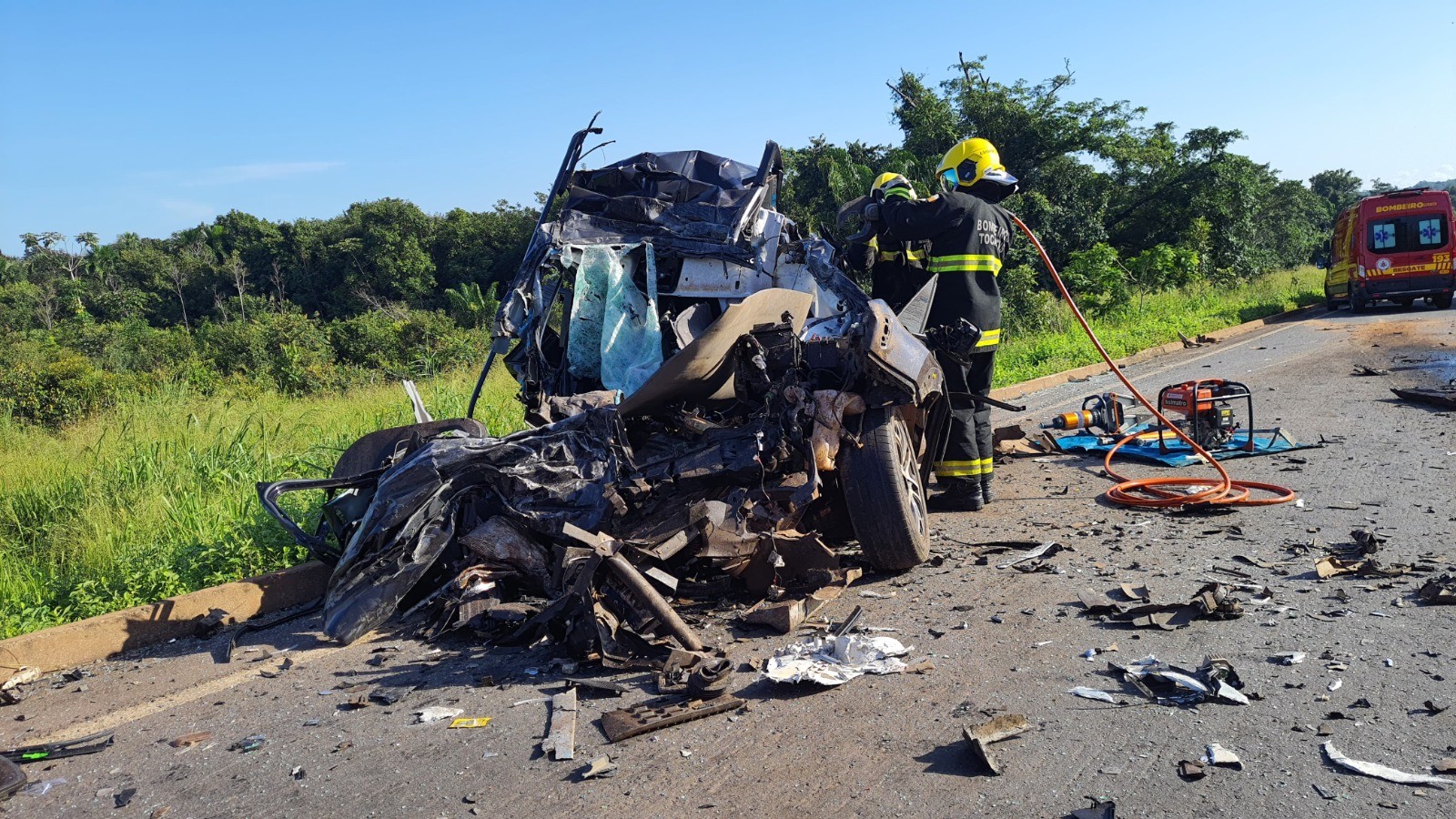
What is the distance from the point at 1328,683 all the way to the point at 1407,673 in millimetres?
293

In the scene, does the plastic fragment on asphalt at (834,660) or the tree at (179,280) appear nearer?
the plastic fragment on asphalt at (834,660)

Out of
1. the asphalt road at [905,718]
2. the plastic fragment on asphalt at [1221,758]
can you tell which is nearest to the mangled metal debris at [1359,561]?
the asphalt road at [905,718]

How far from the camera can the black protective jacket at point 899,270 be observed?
20.4 feet

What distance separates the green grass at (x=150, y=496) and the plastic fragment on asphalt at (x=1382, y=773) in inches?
199

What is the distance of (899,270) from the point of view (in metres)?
6.34

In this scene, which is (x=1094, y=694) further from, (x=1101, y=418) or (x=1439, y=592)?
(x=1101, y=418)

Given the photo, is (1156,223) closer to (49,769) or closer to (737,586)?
(737,586)

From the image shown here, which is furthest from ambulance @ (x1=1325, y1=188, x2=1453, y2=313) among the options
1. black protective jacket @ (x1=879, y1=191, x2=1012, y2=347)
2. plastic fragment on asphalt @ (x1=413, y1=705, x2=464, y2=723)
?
plastic fragment on asphalt @ (x1=413, y1=705, x2=464, y2=723)

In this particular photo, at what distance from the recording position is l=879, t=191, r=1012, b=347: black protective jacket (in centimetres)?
595

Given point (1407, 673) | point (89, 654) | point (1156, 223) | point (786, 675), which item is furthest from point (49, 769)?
point (1156, 223)

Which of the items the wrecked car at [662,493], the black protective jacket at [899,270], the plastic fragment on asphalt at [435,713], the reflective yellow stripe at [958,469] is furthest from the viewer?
the black protective jacket at [899,270]

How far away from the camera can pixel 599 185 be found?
22.3 ft

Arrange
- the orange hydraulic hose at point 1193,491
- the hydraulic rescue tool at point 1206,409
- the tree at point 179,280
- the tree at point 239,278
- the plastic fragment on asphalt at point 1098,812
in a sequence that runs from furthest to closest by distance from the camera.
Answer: the tree at point 179,280 → the tree at point 239,278 → the hydraulic rescue tool at point 1206,409 → the orange hydraulic hose at point 1193,491 → the plastic fragment on asphalt at point 1098,812

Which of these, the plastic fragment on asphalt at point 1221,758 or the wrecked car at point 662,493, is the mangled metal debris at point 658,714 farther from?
the plastic fragment on asphalt at point 1221,758
